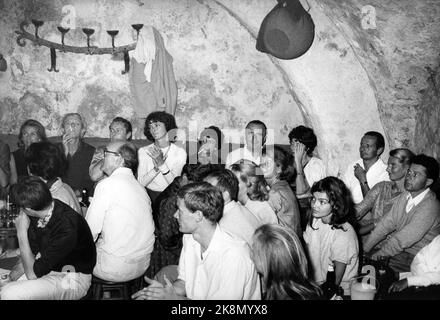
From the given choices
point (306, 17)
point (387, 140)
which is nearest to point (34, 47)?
point (306, 17)

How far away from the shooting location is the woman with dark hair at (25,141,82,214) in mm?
3580

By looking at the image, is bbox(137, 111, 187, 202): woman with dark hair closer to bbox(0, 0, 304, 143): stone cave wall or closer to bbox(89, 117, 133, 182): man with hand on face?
bbox(89, 117, 133, 182): man with hand on face

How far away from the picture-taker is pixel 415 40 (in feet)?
14.8

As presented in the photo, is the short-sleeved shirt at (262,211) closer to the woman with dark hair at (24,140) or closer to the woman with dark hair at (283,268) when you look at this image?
the woman with dark hair at (283,268)

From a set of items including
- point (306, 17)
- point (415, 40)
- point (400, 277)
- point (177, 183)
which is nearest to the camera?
point (400, 277)

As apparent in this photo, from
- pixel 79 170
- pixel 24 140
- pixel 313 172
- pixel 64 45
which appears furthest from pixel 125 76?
pixel 313 172

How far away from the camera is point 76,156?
514 centimetres

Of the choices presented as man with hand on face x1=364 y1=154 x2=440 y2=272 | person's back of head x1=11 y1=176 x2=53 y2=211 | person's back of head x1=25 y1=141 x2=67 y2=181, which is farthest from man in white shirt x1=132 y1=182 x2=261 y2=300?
man with hand on face x1=364 y1=154 x2=440 y2=272

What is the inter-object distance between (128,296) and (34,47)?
4.45 meters

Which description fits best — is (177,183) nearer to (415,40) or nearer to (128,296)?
(128,296)

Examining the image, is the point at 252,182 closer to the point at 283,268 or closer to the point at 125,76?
the point at 283,268

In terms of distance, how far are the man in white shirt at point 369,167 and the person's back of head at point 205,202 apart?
2554 millimetres

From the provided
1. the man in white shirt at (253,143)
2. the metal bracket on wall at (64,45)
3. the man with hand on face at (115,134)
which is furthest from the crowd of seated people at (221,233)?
the metal bracket on wall at (64,45)

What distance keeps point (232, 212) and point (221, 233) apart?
0.57 meters
